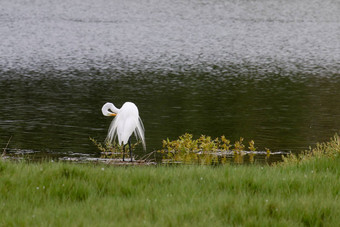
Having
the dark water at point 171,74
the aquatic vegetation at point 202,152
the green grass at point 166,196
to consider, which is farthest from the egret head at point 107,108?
the green grass at point 166,196

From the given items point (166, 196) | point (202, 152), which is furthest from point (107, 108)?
point (166, 196)

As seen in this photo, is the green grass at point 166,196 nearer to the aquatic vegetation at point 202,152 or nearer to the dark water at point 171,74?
the aquatic vegetation at point 202,152

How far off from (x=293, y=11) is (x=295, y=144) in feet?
237

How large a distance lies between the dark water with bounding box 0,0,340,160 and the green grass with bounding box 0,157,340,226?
416 inches

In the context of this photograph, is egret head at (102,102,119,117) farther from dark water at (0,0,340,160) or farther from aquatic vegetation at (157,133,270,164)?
dark water at (0,0,340,160)

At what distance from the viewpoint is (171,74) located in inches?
1671

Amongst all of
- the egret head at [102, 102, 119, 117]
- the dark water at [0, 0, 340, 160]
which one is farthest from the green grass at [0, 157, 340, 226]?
the dark water at [0, 0, 340, 160]

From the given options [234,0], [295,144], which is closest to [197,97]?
[295,144]

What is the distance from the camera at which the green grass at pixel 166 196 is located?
803cm

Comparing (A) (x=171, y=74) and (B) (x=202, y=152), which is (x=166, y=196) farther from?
(A) (x=171, y=74)

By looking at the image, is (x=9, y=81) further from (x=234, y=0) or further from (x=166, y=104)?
(x=234, y=0)

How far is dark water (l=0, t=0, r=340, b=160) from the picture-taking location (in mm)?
25344

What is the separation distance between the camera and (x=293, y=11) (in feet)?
300

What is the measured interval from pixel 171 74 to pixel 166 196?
33474 millimetres
